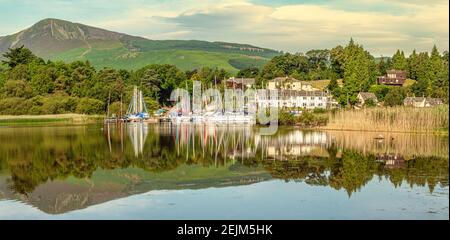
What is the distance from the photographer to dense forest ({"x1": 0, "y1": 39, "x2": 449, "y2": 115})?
72.9 meters

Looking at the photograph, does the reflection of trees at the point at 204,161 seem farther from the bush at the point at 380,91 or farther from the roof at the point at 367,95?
the bush at the point at 380,91

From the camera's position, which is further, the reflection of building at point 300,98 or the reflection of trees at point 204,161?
the reflection of building at point 300,98

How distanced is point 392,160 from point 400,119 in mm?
14230

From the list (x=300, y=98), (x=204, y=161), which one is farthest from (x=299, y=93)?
(x=204, y=161)

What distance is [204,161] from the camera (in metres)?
25.4

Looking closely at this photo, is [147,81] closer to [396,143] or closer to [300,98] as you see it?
[300,98]

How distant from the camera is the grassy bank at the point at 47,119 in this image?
64.6 meters

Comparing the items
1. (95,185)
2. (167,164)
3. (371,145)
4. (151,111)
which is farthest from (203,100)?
(95,185)

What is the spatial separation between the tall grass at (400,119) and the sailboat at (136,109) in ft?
113

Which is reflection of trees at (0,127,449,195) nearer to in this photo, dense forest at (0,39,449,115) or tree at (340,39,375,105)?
tree at (340,39,375,105)

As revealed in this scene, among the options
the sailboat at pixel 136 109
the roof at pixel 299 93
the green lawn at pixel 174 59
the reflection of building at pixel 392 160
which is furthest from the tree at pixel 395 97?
the green lawn at pixel 174 59

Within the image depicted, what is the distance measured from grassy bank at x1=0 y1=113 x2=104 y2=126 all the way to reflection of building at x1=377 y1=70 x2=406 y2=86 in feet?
145

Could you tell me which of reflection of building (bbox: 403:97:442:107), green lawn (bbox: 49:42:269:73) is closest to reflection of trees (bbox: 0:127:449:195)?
reflection of building (bbox: 403:97:442:107)
